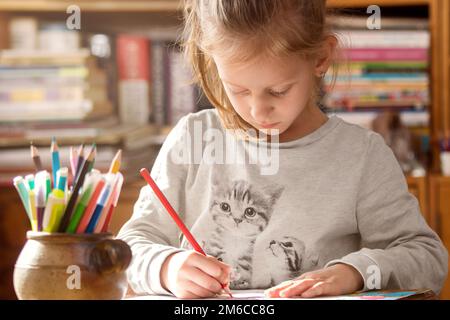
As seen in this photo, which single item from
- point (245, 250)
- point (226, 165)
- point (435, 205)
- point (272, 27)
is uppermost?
point (272, 27)

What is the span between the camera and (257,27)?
3.11 feet

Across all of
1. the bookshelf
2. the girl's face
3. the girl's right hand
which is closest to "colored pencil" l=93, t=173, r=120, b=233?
the girl's right hand

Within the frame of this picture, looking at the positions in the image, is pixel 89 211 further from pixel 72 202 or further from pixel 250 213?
pixel 250 213

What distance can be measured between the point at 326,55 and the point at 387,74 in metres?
1.24

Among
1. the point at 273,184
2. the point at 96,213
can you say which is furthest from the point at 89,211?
the point at 273,184

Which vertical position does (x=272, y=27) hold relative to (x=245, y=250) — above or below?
above

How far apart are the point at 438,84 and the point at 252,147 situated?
49.6 inches

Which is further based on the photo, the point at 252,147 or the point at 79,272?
the point at 252,147

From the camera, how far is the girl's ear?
3.39 ft
